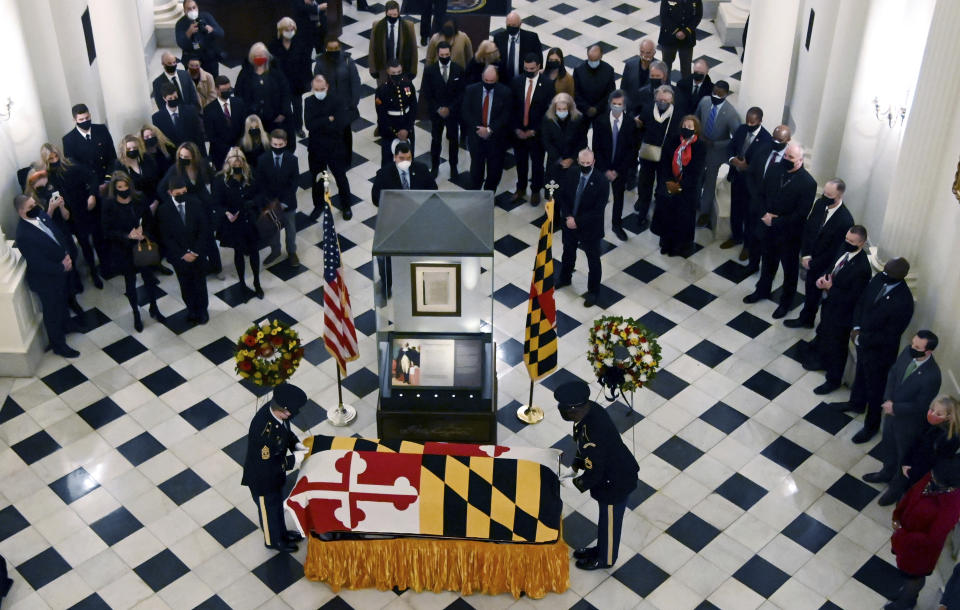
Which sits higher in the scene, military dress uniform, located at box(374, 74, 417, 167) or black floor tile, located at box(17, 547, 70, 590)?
military dress uniform, located at box(374, 74, 417, 167)

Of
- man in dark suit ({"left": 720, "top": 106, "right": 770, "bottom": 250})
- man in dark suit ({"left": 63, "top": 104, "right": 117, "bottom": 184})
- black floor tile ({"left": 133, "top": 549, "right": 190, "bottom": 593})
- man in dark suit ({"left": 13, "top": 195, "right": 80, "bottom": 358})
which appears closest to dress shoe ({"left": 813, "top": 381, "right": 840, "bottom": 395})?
man in dark suit ({"left": 720, "top": 106, "right": 770, "bottom": 250})

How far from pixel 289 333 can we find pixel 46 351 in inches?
129

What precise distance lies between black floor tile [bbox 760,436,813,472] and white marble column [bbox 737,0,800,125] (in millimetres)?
3978

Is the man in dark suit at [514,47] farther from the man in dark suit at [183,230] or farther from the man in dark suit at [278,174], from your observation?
the man in dark suit at [183,230]

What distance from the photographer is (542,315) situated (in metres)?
10.1

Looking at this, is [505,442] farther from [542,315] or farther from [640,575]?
[640,575]

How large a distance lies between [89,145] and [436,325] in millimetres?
4447

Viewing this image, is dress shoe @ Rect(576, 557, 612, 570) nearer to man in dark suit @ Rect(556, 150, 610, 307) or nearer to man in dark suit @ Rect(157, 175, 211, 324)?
man in dark suit @ Rect(556, 150, 610, 307)

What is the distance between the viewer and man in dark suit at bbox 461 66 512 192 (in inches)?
504

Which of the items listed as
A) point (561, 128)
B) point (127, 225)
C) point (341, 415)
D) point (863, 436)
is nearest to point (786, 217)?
point (863, 436)

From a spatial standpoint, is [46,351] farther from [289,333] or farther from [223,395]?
[289,333]

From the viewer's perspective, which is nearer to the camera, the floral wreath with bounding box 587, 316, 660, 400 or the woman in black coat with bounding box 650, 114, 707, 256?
the floral wreath with bounding box 587, 316, 660, 400

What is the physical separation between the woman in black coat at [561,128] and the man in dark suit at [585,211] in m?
0.75

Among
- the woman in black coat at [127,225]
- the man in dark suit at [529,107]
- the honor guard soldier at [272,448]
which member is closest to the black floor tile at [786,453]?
the honor guard soldier at [272,448]
